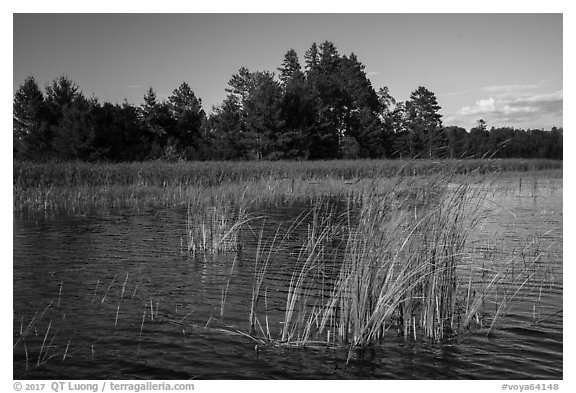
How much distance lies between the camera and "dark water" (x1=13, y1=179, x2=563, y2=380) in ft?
18.4

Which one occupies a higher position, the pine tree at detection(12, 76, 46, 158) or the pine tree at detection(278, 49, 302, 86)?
the pine tree at detection(278, 49, 302, 86)

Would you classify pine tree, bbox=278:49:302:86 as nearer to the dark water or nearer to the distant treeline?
the distant treeline

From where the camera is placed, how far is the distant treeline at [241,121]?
4359cm

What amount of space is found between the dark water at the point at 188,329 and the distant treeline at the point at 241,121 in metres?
23.0

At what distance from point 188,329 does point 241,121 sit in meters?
51.7

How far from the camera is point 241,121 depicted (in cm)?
5738

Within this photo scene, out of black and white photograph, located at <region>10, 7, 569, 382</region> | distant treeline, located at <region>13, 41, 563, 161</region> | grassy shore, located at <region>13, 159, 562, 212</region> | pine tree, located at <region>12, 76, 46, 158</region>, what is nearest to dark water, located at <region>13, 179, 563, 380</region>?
black and white photograph, located at <region>10, 7, 569, 382</region>

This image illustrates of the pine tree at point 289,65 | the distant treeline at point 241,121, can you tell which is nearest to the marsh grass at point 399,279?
the distant treeline at point 241,121

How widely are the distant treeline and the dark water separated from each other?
23.0 meters

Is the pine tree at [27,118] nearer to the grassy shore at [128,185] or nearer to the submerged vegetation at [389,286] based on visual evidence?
the grassy shore at [128,185]

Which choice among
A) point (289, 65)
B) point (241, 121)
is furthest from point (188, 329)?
point (289, 65)

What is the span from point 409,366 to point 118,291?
467cm

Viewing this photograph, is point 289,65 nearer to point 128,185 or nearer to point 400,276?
point 128,185
